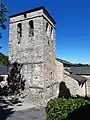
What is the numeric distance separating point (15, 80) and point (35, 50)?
4499mm

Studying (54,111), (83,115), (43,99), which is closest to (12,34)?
(43,99)

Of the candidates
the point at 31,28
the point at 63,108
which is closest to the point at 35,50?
the point at 31,28

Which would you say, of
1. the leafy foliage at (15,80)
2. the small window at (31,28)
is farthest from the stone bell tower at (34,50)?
the leafy foliage at (15,80)

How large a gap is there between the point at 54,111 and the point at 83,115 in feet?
5.97

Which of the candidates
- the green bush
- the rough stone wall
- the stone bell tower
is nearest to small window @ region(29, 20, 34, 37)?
the stone bell tower

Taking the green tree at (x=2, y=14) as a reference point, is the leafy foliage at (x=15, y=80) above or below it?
below

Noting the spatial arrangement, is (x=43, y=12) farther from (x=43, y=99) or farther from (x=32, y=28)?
(x=43, y=99)

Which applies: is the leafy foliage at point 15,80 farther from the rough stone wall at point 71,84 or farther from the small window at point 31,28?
the rough stone wall at point 71,84

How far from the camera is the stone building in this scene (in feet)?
57.4

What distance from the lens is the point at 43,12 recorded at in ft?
58.6

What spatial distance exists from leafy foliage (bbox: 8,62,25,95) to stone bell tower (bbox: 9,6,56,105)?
554 mm

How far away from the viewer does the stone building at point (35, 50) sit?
57.4 ft

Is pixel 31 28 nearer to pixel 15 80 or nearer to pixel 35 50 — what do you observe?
pixel 35 50

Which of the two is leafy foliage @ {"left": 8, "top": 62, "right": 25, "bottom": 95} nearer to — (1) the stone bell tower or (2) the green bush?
(1) the stone bell tower
